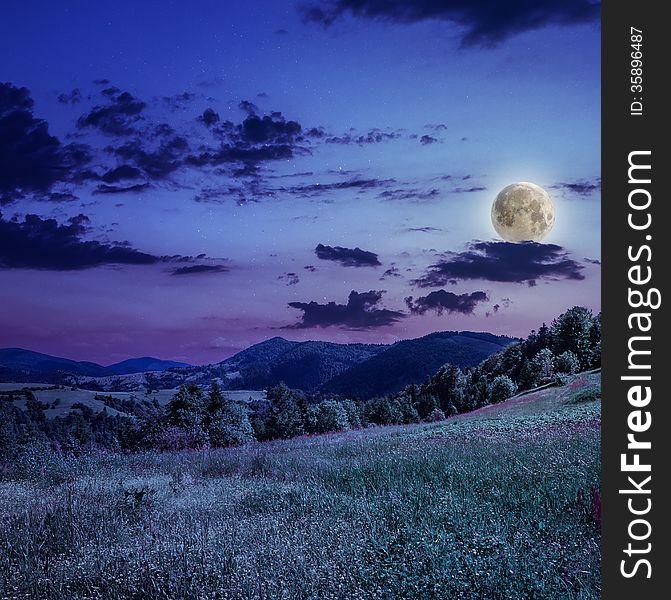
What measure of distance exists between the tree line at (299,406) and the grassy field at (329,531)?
2695 cm

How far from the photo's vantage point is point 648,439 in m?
4.25

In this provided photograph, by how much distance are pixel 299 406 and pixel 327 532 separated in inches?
2622

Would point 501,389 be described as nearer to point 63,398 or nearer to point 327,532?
point 327,532

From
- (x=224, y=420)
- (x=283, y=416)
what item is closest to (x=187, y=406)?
(x=224, y=420)

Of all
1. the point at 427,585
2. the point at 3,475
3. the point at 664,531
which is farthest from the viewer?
the point at 3,475

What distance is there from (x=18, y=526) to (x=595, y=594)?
6674 mm

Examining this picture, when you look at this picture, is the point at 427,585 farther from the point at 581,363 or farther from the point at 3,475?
the point at 581,363

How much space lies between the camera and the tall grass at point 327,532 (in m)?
4.81

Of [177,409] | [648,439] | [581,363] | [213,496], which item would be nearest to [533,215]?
[213,496]

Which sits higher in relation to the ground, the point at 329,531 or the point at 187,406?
the point at 329,531

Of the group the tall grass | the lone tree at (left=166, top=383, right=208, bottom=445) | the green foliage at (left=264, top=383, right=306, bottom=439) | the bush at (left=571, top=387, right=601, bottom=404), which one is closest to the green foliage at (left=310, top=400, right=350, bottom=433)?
the green foliage at (left=264, top=383, right=306, bottom=439)

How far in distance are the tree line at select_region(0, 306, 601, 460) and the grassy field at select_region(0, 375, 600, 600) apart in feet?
88.4

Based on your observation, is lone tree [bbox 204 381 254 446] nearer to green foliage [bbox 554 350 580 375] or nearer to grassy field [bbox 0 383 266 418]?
grassy field [bbox 0 383 266 418]

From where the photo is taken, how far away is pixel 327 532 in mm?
6121
